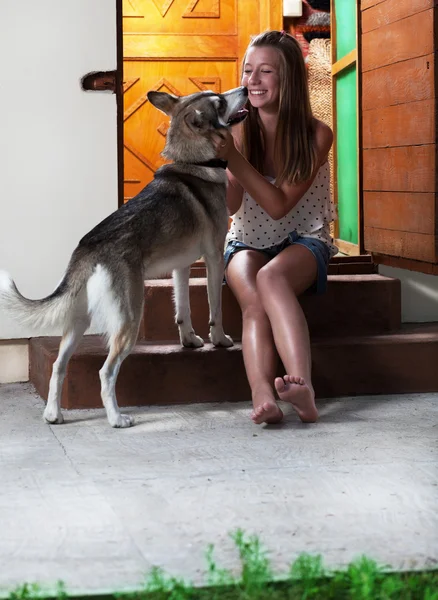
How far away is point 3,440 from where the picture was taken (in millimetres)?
3188

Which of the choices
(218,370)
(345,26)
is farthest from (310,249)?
(345,26)

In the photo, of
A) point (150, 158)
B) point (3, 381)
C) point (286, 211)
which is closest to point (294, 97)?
point (286, 211)

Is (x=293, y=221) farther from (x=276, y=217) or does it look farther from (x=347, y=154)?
(x=347, y=154)

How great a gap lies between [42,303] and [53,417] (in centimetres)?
45

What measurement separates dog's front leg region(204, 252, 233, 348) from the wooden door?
3472 mm

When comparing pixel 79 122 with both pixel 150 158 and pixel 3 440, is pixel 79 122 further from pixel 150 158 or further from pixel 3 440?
pixel 150 158

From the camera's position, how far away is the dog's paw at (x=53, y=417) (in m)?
3.41

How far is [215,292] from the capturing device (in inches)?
143

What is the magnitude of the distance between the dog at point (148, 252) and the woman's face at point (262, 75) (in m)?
0.21

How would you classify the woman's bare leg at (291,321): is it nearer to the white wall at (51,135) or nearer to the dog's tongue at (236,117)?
the dog's tongue at (236,117)

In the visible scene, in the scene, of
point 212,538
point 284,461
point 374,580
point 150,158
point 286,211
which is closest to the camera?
point 374,580

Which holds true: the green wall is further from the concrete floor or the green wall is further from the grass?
the grass

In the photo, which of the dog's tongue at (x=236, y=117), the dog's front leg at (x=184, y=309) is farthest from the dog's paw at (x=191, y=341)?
the dog's tongue at (x=236, y=117)

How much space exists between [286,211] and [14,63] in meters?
1.41
